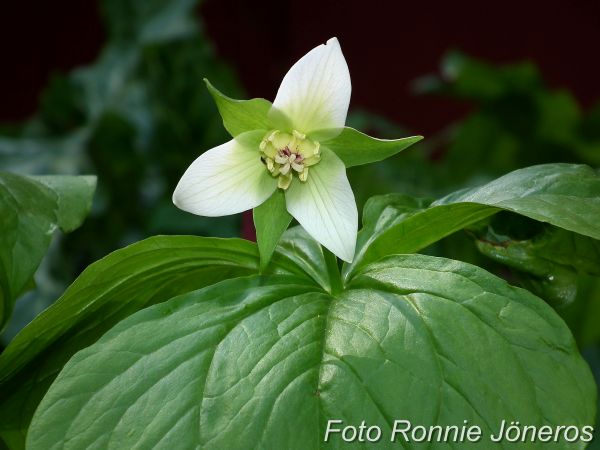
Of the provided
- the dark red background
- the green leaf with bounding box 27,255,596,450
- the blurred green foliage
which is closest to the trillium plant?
the green leaf with bounding box 27,255,596,450

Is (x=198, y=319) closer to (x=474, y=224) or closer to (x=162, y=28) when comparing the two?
(x=474, y=224)

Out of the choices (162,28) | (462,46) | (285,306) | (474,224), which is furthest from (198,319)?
(462,46)

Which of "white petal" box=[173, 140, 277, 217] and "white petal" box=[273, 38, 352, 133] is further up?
"white petal" box=[273, 38, 352, 133]

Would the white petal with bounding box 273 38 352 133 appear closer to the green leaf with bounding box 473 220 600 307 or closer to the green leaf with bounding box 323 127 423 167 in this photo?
the green leaf with bounding box 323 127 423 167

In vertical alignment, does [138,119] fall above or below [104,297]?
below

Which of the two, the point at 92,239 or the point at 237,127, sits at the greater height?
the point at 237,127

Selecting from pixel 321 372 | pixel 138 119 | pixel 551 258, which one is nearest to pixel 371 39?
pixel 138 119

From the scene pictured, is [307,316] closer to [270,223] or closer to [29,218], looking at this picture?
[270,223]
